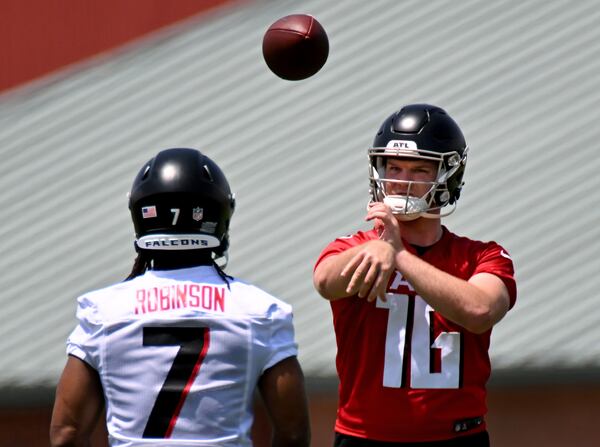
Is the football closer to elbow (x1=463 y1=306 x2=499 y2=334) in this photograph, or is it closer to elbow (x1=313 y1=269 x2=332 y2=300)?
elbow (x1=313 y1=269 x2=332 y2=300)

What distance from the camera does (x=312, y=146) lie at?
6906mm

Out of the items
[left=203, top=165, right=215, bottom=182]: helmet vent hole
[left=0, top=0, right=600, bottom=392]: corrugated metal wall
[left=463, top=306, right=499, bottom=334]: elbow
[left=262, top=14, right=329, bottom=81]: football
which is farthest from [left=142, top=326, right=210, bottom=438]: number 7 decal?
[left=0, top=0, right=600, bottom=392]: corrugated metal wall

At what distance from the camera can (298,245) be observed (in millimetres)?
6395

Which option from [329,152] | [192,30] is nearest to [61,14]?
[192,30]

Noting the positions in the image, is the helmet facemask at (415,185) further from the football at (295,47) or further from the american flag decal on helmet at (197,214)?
the football at (295,47)

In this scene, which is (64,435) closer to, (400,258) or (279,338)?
(279,338)

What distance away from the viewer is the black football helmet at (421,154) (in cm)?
363

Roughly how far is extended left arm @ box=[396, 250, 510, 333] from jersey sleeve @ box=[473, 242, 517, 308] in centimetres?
12

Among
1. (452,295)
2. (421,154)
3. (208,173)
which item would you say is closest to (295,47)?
(421,154)

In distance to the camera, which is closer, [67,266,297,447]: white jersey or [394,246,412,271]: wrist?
[67,266,297,447]: white jersey

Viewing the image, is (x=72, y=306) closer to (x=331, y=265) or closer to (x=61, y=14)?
(x=61, y=14)

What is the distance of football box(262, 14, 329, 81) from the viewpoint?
5.19 meters

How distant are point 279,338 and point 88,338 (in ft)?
1.54

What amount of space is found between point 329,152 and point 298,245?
0.74 meters
